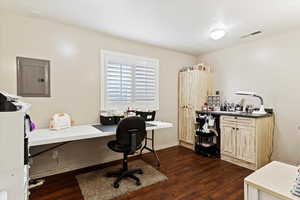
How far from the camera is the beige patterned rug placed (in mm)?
1908

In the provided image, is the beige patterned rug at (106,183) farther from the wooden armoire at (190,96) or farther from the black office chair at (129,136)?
the wooden armoire at (190,96)

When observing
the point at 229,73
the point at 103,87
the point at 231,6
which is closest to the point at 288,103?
the point at 229,73

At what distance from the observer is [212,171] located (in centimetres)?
252

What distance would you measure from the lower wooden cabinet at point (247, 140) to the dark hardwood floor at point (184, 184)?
18 cm

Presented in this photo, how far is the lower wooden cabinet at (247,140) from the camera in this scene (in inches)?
98.7

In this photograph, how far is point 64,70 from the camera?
8.03 feet

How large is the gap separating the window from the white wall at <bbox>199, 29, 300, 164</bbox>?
191cm

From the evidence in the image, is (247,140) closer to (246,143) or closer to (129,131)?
(246,143)

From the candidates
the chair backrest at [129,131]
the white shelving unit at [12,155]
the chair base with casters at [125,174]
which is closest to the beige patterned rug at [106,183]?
the chair base with casters at [125,174]

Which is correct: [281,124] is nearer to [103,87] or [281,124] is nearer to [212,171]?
[212,171]

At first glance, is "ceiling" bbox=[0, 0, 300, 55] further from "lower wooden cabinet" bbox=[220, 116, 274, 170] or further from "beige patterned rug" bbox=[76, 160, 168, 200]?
"beige patterned rug" bbox=[76, 160, 168, 200]

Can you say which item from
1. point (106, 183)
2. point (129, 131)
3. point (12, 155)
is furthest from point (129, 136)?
point (12, 155)

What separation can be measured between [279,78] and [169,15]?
232 cm

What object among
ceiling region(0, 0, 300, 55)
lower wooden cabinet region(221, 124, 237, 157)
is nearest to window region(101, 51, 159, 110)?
ceiling region(0, 0, 300, 55)
